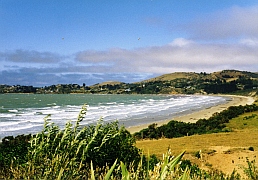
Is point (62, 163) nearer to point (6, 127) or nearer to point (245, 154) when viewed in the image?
point (245, 154)

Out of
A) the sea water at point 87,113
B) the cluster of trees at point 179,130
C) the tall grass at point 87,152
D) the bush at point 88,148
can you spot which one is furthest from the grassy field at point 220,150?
the cluster of trees at point 179,130

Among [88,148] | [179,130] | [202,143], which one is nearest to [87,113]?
[179,130]

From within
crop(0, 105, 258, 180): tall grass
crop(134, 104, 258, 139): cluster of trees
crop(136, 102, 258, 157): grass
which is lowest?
crop(134, 104, 258, 139): cluster of trees

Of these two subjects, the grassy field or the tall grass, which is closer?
the tall grass

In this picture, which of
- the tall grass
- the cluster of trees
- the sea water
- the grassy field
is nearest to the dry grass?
the grassy field

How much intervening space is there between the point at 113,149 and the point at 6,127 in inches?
1285

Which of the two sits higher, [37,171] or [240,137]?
[37,171]

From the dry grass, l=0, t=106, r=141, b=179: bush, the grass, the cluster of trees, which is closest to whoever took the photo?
l=0, t=106, r=141, b=179: bush

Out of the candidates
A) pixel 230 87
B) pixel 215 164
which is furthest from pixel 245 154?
pixel 230 87

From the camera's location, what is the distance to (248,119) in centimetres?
3878

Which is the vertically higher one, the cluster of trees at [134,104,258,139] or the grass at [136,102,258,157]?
the grass at [136,102,258,157]

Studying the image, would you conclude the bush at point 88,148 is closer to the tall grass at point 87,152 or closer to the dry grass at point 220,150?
the tall grass at point 87,152

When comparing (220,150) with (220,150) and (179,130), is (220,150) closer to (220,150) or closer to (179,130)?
(220,150)

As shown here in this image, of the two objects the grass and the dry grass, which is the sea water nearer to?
the dry grass
